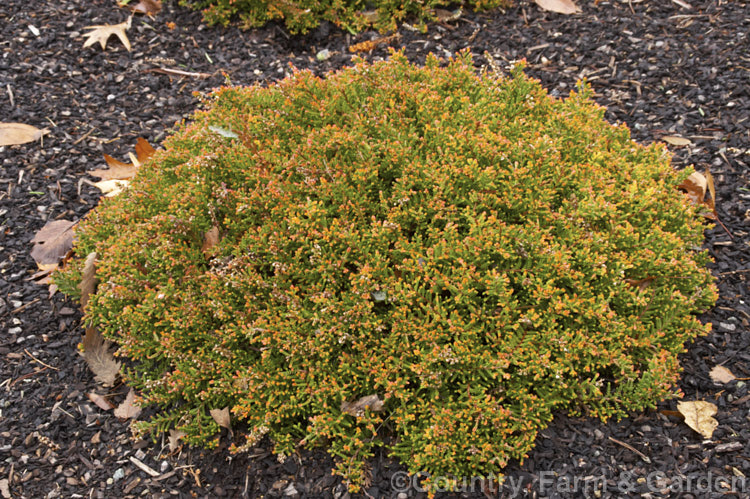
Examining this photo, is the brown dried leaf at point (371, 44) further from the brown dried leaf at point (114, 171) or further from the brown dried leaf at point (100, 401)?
the brown dried leaf at point (100, 401)

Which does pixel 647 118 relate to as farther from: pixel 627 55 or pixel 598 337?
pixel 598 337

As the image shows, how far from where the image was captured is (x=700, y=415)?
2.53m

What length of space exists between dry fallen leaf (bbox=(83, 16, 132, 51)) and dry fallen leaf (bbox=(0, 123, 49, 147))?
99 centimetres

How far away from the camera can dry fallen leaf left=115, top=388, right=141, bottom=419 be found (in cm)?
280

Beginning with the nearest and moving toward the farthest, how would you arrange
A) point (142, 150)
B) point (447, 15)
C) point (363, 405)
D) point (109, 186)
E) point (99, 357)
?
point (363, 405)
point (99, 357)
point (109, 186)
point (142, 150)
point (447, 15)

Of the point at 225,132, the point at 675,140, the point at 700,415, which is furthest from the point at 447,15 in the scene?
the point at 700,415

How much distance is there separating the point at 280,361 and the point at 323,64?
3.00 metres

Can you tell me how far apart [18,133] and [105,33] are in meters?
1.24

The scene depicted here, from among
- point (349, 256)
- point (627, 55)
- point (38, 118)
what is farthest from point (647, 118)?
point (38, 118)

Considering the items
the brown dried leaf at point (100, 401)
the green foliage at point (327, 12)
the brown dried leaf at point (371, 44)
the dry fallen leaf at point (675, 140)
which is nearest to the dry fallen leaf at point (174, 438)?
the brown dried leaf at point (100, 401)

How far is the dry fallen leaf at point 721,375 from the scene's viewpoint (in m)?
2.70

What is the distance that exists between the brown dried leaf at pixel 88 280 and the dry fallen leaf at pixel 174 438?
2.95 ft

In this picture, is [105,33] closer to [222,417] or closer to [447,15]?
[447,15]

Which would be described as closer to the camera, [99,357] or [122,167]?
[99,357]
